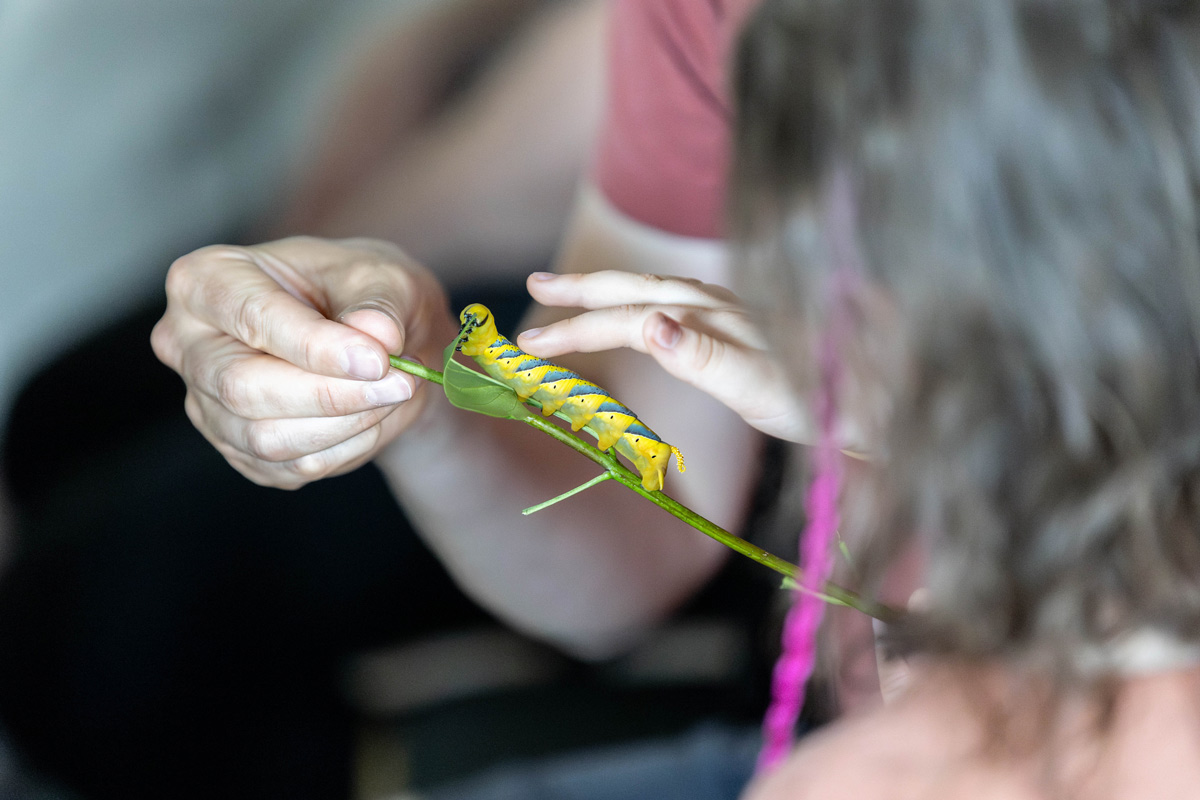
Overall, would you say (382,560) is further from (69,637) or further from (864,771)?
(864,771)

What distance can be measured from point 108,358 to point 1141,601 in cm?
62

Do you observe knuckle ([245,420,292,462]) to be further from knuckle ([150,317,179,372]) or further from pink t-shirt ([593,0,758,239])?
pink t-shirt ([593,0,758,239])

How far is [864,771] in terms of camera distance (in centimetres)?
33

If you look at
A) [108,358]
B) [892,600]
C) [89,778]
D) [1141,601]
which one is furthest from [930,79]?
[89,778]

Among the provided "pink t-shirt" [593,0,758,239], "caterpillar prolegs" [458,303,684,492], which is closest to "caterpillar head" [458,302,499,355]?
"caterpillar prolegs" [458,303,684,492]

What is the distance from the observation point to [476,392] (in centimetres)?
26

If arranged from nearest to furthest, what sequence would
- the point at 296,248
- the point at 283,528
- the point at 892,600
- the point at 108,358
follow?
the point at 296,248 < the point at 892,600 < the point at 108,358 < the point at 283,528

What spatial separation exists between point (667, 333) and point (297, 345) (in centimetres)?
13

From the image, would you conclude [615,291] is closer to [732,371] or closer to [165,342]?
[732,371]

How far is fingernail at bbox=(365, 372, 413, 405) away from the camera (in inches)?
10.9

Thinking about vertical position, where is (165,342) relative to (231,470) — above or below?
above

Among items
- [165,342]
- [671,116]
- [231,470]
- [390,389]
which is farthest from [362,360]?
[231,470]

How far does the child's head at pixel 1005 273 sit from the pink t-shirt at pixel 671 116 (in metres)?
0.24

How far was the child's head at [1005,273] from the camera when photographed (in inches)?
9.0
